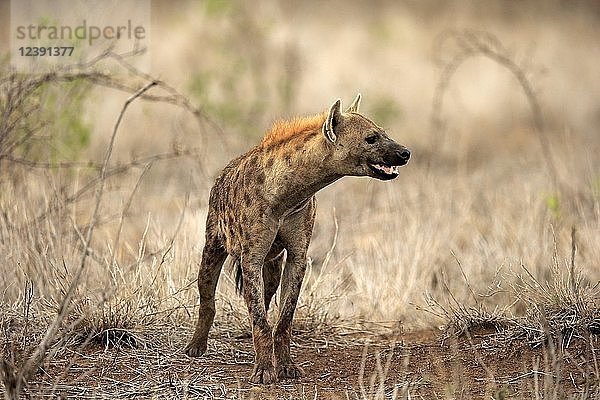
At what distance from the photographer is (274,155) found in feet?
17.4

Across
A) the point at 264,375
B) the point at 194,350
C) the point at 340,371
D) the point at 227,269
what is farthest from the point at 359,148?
the point at 227,269

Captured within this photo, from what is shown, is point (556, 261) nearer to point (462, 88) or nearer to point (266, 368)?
point (266, 368)

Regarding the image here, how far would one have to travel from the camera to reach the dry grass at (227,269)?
5.76 m

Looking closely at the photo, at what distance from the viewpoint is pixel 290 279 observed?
5.41 m

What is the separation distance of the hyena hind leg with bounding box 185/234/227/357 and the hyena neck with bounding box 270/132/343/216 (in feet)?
2.37

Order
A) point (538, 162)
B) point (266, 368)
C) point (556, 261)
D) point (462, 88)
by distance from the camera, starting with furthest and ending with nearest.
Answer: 1. point (462, 88)
2. point (538, 162)
3. point (556, 261)
4. point (266, 368)

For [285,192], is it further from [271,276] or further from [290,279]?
[271,276]

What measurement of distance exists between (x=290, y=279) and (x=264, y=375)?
53 cm

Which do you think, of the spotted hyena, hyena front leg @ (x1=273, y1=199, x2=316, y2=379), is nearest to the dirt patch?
hyena front leg @ (x1=273, y1=199, x2=316, y2=379)

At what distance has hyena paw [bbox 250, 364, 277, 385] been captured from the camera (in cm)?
525

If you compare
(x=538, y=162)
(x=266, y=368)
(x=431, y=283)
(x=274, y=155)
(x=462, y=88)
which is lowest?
(x=266, y=368)

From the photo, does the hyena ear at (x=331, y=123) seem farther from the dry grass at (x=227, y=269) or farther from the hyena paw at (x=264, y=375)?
the hyena paw at (x=264, y=375)

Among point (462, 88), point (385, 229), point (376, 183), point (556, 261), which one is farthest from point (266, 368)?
point (462, 88)

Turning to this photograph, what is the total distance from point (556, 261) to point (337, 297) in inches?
56.7
